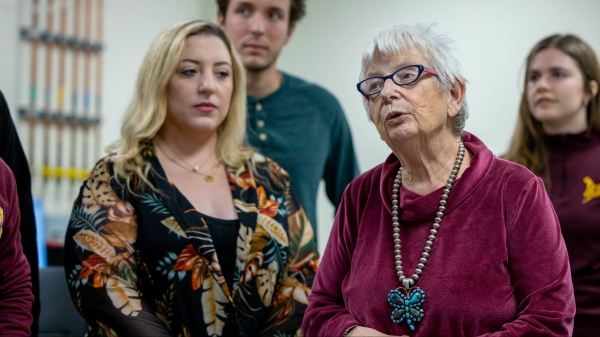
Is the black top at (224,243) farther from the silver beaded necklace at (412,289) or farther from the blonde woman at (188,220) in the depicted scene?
the silver beaded necklace at (412,289)

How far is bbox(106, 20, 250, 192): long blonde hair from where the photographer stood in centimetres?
206

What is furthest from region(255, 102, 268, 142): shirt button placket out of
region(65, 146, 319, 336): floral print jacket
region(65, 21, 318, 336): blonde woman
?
region(65, 146, 319, 336): floral print jacket

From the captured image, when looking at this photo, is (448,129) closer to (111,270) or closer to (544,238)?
(544,238)

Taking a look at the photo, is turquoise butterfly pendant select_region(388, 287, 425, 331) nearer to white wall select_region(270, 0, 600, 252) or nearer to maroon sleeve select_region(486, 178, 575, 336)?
maroon sleeve select_region(486, 178, 575, 336)

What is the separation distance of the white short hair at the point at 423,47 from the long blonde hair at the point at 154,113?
88cm

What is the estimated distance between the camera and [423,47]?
144cm

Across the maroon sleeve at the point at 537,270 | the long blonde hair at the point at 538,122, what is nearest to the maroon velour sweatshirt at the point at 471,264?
the maroon sleeve at the point at 537,270

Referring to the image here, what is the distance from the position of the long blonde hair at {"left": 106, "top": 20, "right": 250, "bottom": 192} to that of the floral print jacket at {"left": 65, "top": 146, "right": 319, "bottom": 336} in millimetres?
43

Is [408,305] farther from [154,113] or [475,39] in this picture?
[475,39]

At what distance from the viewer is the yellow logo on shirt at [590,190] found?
89.4 inches

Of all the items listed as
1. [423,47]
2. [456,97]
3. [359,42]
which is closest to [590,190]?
[456,97]

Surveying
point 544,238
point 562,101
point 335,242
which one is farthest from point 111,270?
point 562,101

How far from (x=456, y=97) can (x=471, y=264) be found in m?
0.38

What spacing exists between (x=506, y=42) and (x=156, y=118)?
2484mm
